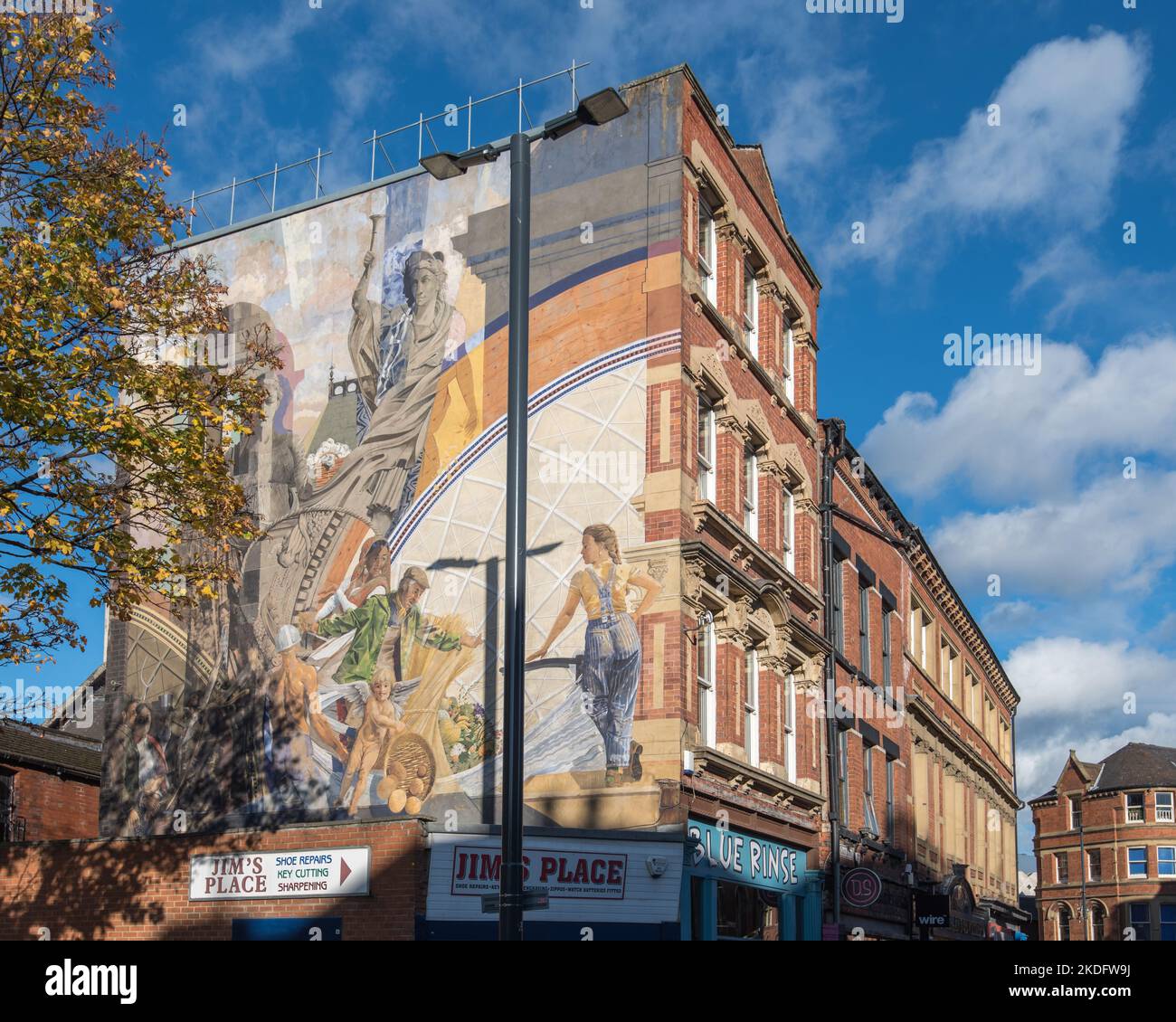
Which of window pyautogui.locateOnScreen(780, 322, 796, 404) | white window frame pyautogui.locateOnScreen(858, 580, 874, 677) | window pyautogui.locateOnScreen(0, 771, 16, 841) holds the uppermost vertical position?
window pyautogui.locateOnScreen(780, 322, 796, 404)

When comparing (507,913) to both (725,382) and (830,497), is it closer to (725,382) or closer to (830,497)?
(725,382)

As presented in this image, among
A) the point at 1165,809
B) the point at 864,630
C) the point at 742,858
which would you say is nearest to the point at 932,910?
the point at 864,630

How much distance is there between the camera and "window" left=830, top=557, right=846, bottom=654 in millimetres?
30766

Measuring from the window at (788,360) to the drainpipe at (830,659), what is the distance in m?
1.72

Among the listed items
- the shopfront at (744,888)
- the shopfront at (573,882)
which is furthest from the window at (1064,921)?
the shopfront at (573,882)

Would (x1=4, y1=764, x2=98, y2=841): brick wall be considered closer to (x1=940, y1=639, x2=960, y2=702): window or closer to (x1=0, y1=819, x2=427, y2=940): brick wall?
(x1=0, y1=819, x2=427, y2=940): brick wall

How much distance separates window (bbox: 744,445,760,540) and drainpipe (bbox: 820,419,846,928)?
3.68 meters

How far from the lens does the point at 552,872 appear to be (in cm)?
1911

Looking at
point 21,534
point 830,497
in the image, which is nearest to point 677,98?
point 830,497

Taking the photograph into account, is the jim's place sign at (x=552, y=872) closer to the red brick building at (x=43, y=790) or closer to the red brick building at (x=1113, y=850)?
the red brick building at (x=43, y=790)

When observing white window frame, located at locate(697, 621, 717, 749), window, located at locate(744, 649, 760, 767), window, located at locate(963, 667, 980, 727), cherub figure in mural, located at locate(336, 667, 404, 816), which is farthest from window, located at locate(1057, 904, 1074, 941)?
cherub figure in mural, located at locate(336, 667, 404, 816)

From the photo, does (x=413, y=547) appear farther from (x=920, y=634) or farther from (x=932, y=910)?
(x=920, y=634)

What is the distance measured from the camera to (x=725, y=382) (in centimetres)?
2491

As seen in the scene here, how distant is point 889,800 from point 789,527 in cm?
932
